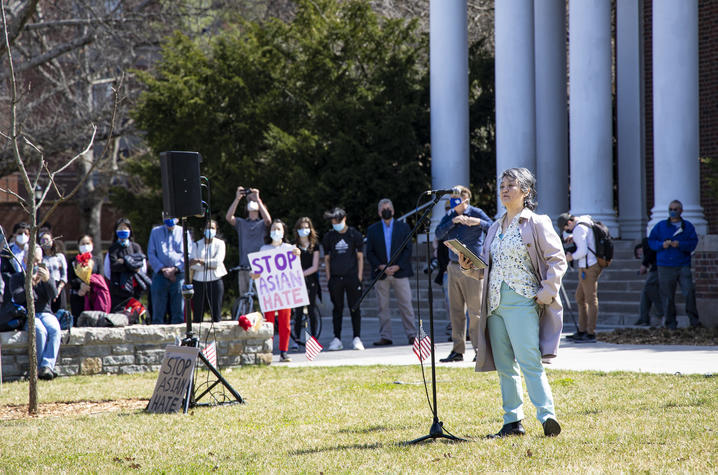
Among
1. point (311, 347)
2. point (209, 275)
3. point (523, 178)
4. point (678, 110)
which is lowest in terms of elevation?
point (311, 347)

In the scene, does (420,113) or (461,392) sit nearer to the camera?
(461,392)

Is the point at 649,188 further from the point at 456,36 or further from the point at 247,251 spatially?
A: the point at 247,251

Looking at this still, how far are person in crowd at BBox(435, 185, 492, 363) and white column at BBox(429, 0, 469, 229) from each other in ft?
30.0

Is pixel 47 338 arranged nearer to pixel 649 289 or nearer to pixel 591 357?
pixel 591 357

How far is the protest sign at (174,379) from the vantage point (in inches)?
328

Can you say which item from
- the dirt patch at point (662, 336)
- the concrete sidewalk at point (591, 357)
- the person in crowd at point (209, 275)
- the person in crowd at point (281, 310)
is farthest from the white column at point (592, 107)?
the person in crowd at point (209, 275)

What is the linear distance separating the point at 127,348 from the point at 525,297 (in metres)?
6.50

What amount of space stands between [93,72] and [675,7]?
59.7ft

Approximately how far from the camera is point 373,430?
23.4 feet

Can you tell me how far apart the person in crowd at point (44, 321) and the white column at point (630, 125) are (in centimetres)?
1429

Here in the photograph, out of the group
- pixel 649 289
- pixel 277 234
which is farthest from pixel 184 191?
pixel 649 289

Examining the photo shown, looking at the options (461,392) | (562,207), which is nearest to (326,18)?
(562,207)

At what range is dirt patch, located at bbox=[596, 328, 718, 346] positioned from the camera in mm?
12641

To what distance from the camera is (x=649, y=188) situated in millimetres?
22125
